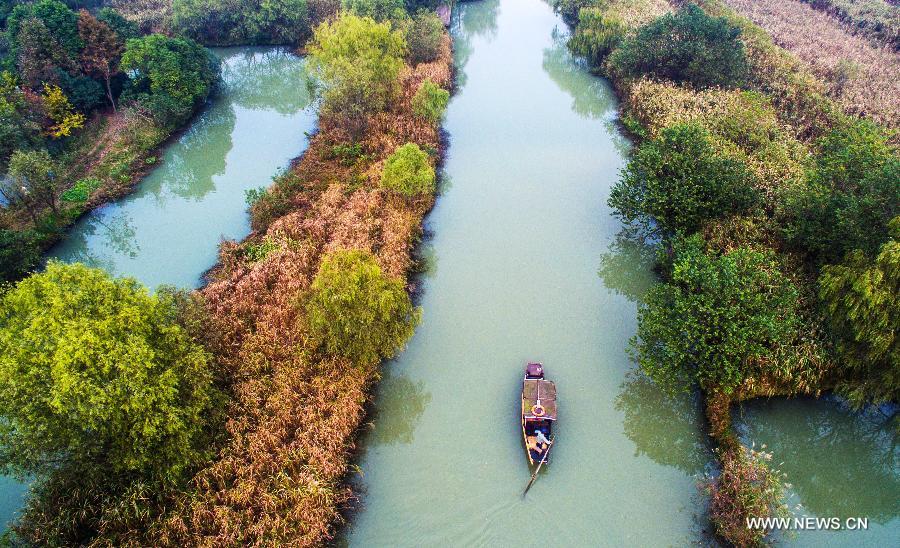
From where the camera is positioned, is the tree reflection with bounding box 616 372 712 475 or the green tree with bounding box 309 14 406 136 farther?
the green tree with bounding box 309 14 406 136

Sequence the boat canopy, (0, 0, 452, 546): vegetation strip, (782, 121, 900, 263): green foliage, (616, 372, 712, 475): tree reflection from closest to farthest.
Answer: (0, 0, 452, 546): vegetation strip, the boat canopy, (616, 372, 712, 475): tree reflection, (782, 121, 900, 263): green foliage

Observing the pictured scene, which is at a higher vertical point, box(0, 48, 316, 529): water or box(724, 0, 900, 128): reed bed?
box(724, 0, 900, 128): reed bed

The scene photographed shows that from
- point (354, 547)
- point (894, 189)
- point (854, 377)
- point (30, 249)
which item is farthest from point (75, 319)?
point (894, 189)

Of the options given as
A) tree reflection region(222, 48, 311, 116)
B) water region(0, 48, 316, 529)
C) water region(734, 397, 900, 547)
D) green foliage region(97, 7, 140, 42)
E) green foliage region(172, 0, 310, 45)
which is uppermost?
green foliage region(97, 7, 140, 42)

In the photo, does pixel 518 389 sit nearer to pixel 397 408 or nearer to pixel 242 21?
pixel 397 408

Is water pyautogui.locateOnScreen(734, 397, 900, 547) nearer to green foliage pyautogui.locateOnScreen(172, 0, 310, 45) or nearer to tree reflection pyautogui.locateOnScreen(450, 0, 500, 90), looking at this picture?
tree reflection pyautogui.locateOnScreen(450, 0, 500, 90)

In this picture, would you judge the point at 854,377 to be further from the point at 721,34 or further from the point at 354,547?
the point at 721,34

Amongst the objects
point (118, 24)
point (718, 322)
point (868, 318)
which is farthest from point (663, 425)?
point (118, 24)

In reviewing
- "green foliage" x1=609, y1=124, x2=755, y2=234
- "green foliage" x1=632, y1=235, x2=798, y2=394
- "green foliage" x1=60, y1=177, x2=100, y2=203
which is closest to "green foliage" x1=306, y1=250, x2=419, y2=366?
"green foliage" x1=632, y1=235, x2=798, y2=394
